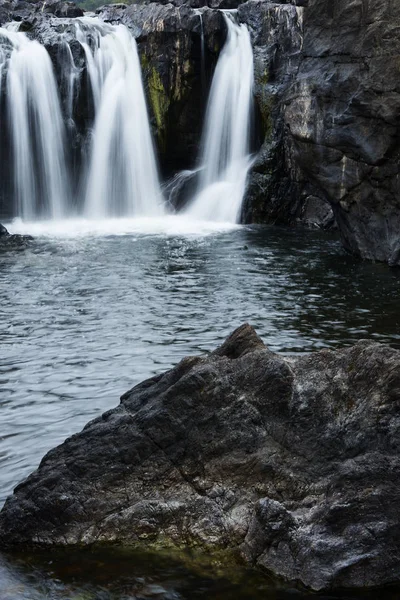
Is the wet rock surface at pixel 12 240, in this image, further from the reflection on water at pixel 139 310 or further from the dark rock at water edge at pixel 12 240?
the reflection on water at pixel 139 310

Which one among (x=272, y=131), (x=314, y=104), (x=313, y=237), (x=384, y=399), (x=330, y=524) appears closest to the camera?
(x=330, y=524)

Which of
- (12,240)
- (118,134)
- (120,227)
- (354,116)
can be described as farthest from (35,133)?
(354,116)

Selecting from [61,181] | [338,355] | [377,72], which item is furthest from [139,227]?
[338,355]

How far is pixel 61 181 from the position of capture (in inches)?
1378

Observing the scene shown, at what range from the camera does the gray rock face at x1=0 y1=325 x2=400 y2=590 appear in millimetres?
7039

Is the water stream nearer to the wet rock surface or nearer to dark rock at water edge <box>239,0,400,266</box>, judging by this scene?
the wet rock surface

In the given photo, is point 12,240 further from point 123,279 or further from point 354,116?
point 354,116

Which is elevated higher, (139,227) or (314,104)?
(314,104)

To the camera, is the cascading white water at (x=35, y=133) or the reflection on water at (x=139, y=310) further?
the cascading white water at (x=35, y=133)

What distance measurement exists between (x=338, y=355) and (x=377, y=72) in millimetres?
14708

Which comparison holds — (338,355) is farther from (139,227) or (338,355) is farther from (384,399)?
(139,227)

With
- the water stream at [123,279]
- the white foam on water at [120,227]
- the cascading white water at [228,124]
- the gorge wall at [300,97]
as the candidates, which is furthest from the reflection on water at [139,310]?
the cascading white water at [228,124]

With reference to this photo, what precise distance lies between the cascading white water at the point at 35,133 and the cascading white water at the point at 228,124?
5.53 m

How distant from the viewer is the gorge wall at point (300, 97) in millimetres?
21938
